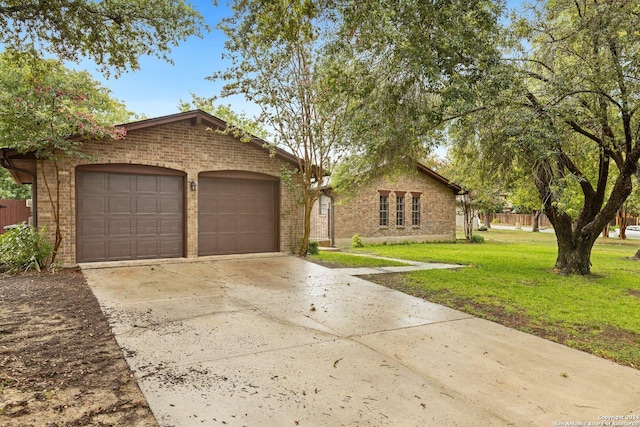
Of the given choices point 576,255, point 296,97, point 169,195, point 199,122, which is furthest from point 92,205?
point 576,255

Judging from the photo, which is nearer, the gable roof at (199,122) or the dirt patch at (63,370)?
the dirt patch at (63,370)

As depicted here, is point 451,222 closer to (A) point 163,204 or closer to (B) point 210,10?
(A) point 163,204

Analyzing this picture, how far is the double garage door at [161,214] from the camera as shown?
405 inches

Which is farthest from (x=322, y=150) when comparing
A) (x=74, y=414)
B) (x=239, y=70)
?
(x=74, y=414)

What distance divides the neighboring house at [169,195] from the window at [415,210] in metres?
9.22

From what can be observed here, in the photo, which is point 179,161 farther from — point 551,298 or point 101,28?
point 551,298

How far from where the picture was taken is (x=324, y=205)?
59.2 feet

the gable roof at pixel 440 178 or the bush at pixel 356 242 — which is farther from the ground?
the gable roof at pixel 440 178

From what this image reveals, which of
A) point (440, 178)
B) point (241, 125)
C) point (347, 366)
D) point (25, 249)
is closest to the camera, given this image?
point (347, 366)

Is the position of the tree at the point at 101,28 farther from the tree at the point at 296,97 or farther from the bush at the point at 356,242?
the bush at the point at 356,242

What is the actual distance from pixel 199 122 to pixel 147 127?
1.34 m

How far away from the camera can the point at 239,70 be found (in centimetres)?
1066

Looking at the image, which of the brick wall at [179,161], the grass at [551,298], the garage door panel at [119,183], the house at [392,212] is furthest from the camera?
the house at [392,212]

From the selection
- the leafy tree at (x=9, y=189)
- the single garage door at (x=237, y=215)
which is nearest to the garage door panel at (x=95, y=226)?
the single garage door at (x=237, y=215)
